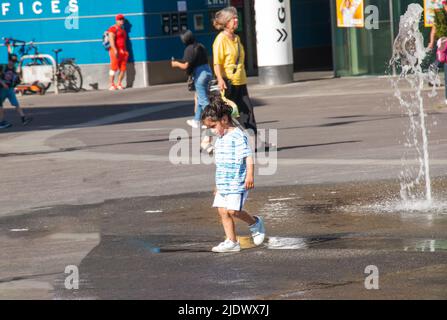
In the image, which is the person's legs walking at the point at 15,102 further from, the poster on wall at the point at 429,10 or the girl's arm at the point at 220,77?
the poster on wall at the point at 429,10

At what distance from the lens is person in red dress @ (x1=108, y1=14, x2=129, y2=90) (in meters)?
30.4

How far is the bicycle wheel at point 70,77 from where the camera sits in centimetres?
3128

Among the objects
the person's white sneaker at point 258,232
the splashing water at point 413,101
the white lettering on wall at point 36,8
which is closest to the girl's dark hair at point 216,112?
the person's white sneaker at point 258,232

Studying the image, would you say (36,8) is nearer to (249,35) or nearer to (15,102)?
(249,35)

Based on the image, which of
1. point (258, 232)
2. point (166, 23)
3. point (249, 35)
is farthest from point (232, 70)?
point (249, 35)

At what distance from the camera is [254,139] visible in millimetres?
16516

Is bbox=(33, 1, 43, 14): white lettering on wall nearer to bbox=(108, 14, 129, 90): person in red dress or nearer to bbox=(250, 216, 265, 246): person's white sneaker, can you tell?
bbox=(108, 14, 129, 90): person in red dress

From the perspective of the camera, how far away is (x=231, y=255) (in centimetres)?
967

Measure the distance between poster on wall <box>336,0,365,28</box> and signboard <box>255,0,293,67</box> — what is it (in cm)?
182

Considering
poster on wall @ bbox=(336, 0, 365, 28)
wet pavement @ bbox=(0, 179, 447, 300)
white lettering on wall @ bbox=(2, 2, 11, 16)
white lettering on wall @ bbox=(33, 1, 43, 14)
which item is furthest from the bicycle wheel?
wet pavement @ bbox=(0, 179, 447, 300)

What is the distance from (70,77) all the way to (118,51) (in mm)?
1623

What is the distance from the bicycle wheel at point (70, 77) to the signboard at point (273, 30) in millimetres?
5653
